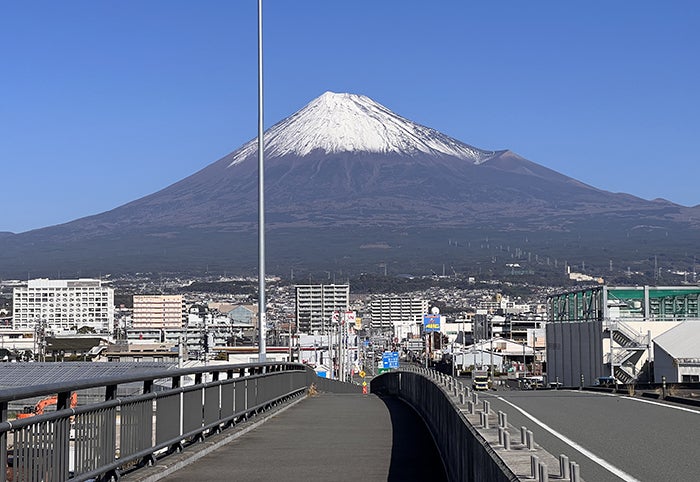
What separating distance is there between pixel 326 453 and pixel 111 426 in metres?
4.72

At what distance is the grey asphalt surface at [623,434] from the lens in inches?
524

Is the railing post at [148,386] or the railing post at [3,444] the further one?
the railing post at [148,386]

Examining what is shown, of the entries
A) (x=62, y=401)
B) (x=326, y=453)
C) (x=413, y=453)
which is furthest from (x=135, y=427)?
(x=413, y=453)

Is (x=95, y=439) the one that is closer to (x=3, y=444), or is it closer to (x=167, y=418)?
(x=3, y=444)

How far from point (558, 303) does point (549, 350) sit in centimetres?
511

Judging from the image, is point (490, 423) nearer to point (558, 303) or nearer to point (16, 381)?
point (16, 381)

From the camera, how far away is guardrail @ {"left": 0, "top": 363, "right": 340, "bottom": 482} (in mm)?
9539

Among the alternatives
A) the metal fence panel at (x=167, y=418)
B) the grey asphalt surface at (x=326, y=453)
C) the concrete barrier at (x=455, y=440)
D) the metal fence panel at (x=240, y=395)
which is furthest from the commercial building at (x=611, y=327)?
the metal fence panel at (x=167, y=418)

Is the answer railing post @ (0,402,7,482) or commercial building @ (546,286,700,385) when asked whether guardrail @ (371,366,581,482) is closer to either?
railing post @ (0,402,7,482)

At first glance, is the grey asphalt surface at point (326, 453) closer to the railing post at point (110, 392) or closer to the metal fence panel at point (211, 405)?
the metal fence panel at point (211, 405)

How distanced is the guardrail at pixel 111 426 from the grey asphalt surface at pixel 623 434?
4385 mm

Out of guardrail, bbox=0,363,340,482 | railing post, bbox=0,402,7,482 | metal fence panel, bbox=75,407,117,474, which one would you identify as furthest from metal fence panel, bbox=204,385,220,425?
railing post, bbox=0,402,7,482

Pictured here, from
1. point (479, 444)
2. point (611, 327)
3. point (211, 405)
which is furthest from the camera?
point (611, 327)

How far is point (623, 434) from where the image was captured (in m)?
17.6
